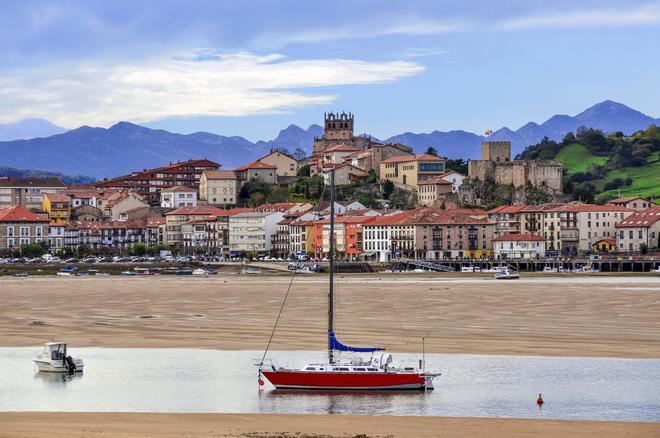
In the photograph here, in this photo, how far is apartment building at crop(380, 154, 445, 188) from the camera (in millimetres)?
153000

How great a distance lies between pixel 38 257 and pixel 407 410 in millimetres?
104186

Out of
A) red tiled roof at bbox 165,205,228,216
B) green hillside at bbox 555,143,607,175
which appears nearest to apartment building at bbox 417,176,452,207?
red tiled roof at bbox 165,205,228,216

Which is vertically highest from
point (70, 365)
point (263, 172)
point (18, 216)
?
point (263, 172)

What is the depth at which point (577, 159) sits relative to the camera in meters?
196

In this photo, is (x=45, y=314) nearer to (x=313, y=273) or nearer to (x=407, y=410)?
(x=407, y=410)

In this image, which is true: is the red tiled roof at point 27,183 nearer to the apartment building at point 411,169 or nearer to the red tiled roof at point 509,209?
the apartment building at point 411,169

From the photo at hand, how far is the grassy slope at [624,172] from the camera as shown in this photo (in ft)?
544

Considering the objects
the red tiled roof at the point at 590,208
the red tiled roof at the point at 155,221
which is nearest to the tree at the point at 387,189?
the red tiled roof at the point at 155,221

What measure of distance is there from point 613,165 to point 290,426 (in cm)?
16237

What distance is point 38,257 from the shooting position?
13238cm

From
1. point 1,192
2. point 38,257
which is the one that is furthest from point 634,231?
point 1,192

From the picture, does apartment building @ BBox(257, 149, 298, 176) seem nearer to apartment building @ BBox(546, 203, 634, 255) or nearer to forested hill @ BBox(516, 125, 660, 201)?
forested hill @ BBox(516, 125, 660, 201)

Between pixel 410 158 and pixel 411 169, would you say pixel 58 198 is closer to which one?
pixel 410 158

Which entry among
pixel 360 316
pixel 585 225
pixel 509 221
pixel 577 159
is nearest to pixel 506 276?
pixel 585 225
